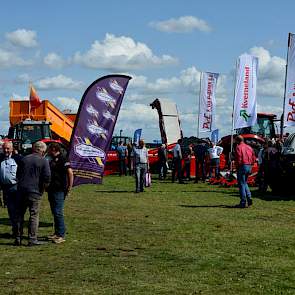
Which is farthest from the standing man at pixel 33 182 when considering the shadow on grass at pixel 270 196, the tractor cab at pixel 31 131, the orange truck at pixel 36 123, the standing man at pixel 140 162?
the tractor cab at pixel 31 131

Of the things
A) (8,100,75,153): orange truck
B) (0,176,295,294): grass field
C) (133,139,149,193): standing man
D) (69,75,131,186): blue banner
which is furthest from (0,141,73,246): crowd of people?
(8,100,75,153): orange truck

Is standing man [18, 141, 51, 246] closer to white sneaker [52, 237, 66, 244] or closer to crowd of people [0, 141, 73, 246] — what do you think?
crowd of people [0, 141, 73, 246]

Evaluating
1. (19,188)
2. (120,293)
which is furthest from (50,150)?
(120,293)

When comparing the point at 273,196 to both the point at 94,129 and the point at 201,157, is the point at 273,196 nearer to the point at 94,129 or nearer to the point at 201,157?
the point at 201,157

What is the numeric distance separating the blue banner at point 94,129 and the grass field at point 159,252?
106cm

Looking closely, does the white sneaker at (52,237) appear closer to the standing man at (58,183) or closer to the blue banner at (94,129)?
the standing man at (58,183)

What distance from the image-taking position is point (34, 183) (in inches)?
415

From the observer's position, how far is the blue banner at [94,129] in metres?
13.5

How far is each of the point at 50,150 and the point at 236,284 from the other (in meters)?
4.79

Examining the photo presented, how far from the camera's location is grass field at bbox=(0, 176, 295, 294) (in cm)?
759

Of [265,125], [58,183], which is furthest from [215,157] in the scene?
[58,183]

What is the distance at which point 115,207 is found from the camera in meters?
16.4

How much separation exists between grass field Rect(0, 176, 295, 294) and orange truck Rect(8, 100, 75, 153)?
13.4 m

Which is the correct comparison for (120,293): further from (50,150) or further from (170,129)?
(170,129)
